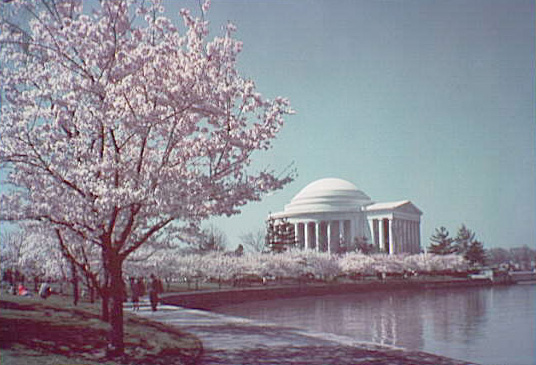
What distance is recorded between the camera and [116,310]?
41.6 feet

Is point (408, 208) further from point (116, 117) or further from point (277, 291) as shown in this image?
point (116, 117)

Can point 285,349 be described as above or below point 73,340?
below

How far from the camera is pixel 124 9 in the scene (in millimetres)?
12258

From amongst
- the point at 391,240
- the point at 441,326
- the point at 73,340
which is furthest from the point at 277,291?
the point at 391,240

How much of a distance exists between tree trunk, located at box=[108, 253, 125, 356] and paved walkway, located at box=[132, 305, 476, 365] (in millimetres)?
1998

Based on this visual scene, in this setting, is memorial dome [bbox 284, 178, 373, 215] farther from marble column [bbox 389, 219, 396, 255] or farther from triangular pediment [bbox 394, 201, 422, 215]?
marble column [bbox 389, 219, 396, 255]

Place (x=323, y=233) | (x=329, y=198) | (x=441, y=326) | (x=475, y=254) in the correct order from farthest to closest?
(x=329, y=198) < (x=323, y=233) < (x=475, y=254) < (x=441, y=326)

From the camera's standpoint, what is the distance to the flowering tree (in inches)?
472

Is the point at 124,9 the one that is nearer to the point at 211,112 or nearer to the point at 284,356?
the point at 211,112

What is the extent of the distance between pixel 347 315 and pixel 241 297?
15909 millimetres

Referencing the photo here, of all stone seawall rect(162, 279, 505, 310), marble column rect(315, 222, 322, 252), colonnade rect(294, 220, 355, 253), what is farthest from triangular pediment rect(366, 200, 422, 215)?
stone seawall rect(162, 279, 505, 310)

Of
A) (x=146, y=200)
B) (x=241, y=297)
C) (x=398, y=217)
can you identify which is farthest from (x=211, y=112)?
(x=398, y=217)

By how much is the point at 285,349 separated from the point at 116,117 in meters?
7.50

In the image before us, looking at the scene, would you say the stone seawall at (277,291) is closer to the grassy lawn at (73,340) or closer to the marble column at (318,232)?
the grassy lawn at (73,340)
